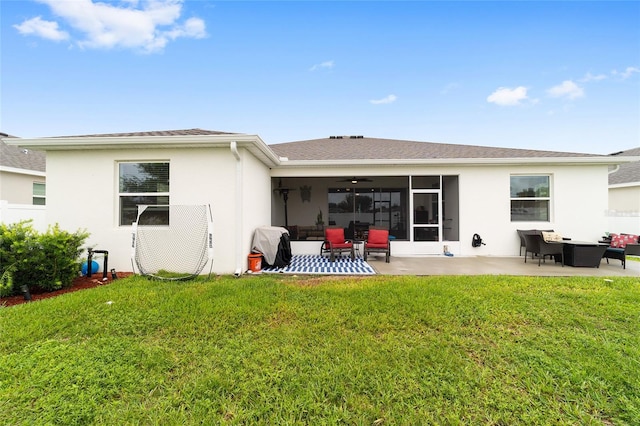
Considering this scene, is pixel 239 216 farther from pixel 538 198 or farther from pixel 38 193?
pixel 38 193

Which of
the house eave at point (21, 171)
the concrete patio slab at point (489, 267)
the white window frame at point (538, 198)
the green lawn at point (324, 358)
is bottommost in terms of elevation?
the green lawn at point (324, 358)

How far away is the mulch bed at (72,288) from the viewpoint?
423 centimetres

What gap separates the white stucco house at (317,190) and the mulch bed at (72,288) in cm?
52

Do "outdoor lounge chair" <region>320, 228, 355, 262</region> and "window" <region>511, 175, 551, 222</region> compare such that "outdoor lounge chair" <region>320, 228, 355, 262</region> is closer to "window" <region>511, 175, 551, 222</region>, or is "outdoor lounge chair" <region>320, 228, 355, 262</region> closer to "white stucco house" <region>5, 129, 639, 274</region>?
"white stucco house" <region>5, 129, 639, 274</region>

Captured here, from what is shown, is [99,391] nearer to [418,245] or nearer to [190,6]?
[418,245]

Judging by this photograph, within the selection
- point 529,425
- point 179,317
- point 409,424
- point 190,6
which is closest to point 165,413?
point 179,317

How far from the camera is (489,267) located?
6527 millimetres

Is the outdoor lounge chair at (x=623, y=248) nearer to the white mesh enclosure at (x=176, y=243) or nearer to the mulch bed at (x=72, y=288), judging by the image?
the white mesh enclosure at (x=176, y=243)

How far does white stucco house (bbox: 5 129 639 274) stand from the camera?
595cm

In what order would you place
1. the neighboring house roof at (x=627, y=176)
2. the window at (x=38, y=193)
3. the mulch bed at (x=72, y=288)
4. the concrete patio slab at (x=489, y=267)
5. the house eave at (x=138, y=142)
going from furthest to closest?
1. the neighboring house roof at (x=627, y=176)
2. the window at (x=38, y=193)
3. the concrete patio slab at (x=489, y=267)
4. the house eave at (x=138, y=142)
5. the mulch bed at (x=72, y=288)

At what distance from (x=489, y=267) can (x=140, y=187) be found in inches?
357

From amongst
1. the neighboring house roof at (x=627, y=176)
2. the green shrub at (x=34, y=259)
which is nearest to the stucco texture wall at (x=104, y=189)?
the green shrub at (x=34, y=259)

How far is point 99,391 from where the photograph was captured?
217cm

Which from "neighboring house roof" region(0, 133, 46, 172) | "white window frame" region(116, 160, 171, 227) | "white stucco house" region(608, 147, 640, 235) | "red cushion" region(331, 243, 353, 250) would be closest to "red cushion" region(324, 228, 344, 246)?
"red cushion" region(331, 243, 353, 250)
